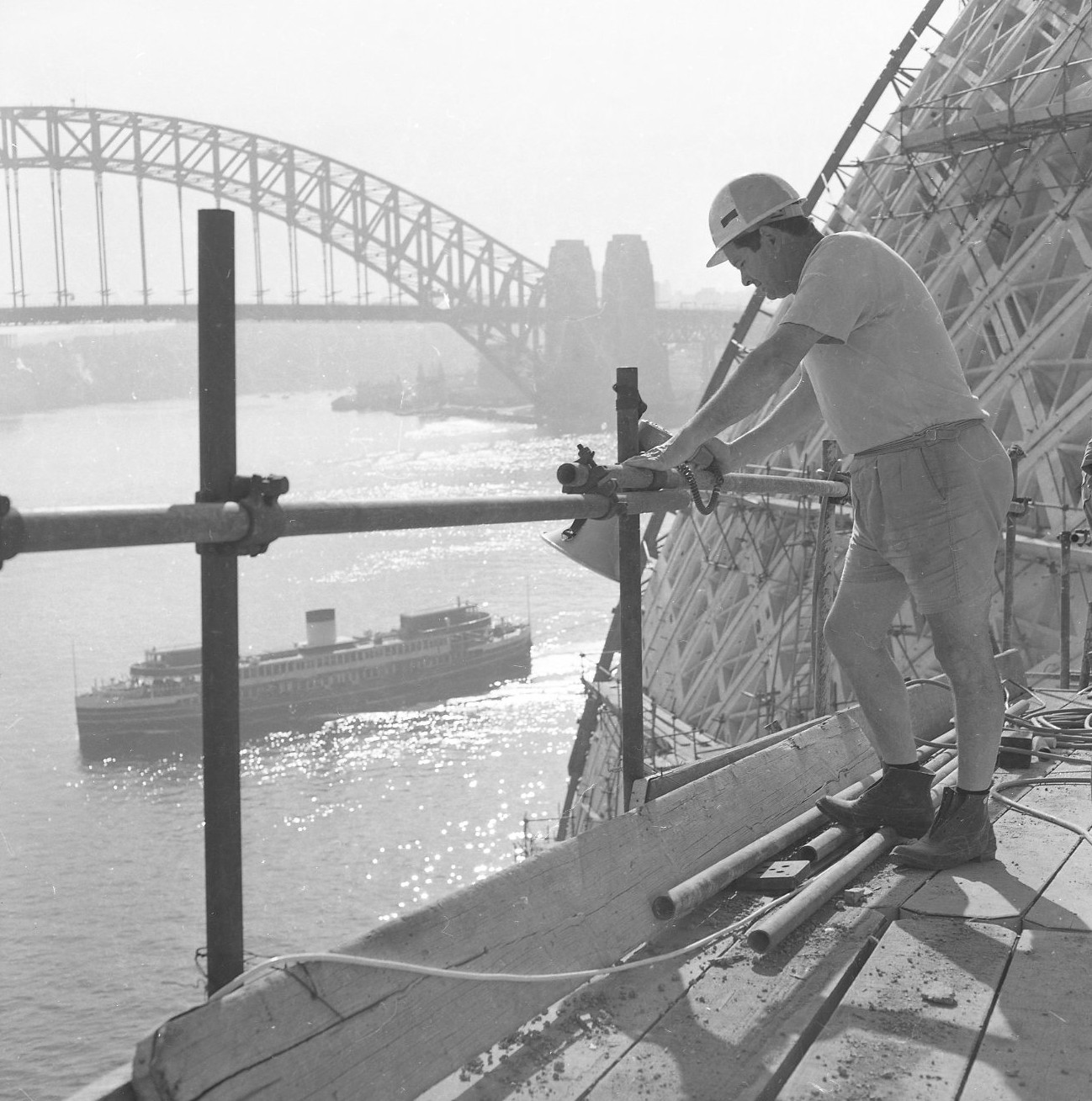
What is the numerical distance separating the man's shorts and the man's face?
0.47 meters

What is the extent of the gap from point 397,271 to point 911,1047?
7283cm

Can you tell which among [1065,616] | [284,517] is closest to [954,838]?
[284,517]

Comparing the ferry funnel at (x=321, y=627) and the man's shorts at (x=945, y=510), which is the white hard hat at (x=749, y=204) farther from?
the ferry funnel at (x=321, y=627)

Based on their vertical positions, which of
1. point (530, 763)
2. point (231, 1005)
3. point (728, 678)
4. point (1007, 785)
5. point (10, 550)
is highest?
point (10, 550)

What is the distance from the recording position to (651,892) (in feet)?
9.08

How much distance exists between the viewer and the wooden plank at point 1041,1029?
2.05 meters

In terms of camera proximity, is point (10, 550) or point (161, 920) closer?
point (10, 550)

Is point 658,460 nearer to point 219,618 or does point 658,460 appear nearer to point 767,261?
point 767,261

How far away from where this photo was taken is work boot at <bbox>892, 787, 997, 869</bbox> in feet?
10.2

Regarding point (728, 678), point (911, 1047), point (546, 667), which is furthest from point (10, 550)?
point (546, 667)

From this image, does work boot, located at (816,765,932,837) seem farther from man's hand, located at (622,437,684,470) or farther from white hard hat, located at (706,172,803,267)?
white hard hat, located at (706,172,803,267)

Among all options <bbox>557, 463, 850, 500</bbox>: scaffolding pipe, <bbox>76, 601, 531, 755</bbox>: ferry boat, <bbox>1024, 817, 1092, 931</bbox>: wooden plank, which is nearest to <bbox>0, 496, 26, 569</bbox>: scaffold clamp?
<bbox>557, 463, 850, 500</bbox>: scaffolding pipe

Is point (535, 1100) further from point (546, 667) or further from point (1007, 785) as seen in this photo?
point (546, 667)

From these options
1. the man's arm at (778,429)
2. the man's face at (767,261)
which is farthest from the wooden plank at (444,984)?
the man's face at (767,261)
